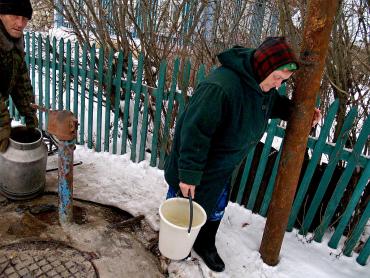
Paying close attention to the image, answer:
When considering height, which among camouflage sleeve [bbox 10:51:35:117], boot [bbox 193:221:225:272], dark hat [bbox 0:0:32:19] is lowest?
boot [bbox 193:221:225:272]

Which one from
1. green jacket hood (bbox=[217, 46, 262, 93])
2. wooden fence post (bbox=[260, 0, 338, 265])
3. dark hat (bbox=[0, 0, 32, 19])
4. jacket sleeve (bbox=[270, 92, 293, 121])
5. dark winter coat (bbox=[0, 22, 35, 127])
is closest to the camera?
green jacket hood (bbox=[217, 46, 262, 93])

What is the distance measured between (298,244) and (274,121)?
121 centimetres

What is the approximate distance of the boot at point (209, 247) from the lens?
282 centimetres

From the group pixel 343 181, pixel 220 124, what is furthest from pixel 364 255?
pixel 220 124

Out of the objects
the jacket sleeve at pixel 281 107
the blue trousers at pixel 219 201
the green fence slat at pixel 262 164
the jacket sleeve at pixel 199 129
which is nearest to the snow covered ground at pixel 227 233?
the green fence slat at pixel 262 164

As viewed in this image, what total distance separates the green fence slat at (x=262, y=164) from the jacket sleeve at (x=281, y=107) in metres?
0.69

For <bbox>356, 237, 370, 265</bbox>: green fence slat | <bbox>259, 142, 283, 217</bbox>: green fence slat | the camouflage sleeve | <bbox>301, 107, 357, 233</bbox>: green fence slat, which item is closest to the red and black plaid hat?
<bbox>301, 107, 357, 233</bbox>: green fence slat

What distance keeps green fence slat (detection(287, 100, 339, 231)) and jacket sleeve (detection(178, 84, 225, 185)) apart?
1313mm

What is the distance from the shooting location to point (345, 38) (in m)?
3.47

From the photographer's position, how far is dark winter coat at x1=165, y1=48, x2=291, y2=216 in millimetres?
2109

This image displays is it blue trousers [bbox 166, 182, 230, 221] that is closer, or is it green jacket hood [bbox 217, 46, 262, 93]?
green jacket hood [bbox 217, 46, 262, 93]

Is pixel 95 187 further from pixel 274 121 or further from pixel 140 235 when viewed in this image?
pixel 274 121

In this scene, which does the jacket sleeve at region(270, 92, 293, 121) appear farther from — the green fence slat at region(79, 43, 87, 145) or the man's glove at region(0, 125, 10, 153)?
the green fence slat at region(79, 43, 87, 145)

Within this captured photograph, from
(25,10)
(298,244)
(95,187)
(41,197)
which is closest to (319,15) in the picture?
(298,244)
